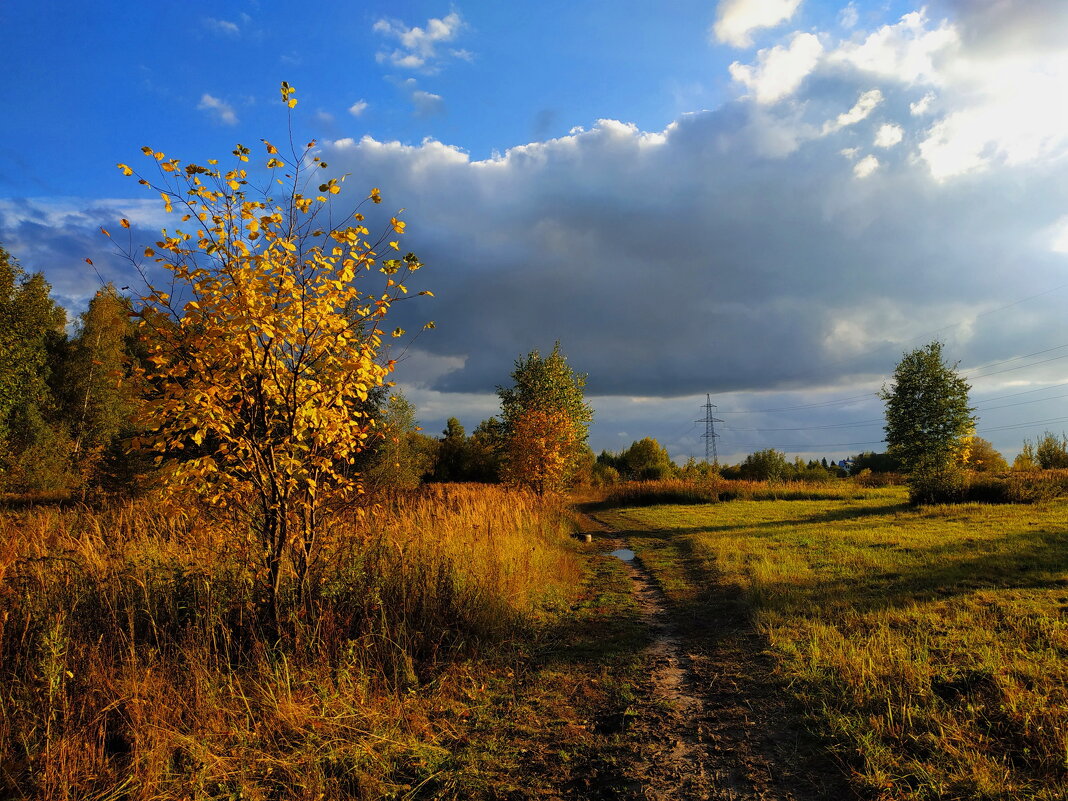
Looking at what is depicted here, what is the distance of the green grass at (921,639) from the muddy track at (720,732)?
0.85 ft

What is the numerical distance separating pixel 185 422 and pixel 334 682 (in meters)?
2.78

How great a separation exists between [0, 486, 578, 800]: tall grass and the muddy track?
5.89 feet

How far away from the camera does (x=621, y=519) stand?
24781 millimetres

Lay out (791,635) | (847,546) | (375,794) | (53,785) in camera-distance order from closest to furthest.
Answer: (53,785)
(375,794)
(791,635)
(847,546)

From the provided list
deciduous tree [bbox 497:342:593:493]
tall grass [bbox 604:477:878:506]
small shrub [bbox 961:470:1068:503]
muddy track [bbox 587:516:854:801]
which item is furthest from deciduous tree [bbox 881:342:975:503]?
muddy track [bbox 587:516:854:801]

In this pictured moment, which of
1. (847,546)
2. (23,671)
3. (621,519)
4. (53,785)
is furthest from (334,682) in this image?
(621,519)

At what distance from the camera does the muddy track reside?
376cm

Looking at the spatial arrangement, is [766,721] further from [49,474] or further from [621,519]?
[49,474]

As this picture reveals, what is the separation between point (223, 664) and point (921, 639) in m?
7.65

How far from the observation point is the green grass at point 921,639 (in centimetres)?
377

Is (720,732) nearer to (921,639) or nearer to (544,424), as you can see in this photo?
(921,639)

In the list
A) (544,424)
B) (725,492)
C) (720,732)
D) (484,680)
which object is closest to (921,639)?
(720,732)

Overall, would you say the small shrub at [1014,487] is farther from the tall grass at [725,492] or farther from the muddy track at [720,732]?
the muddy track at [720,732]

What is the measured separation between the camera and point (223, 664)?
15.6 ft
